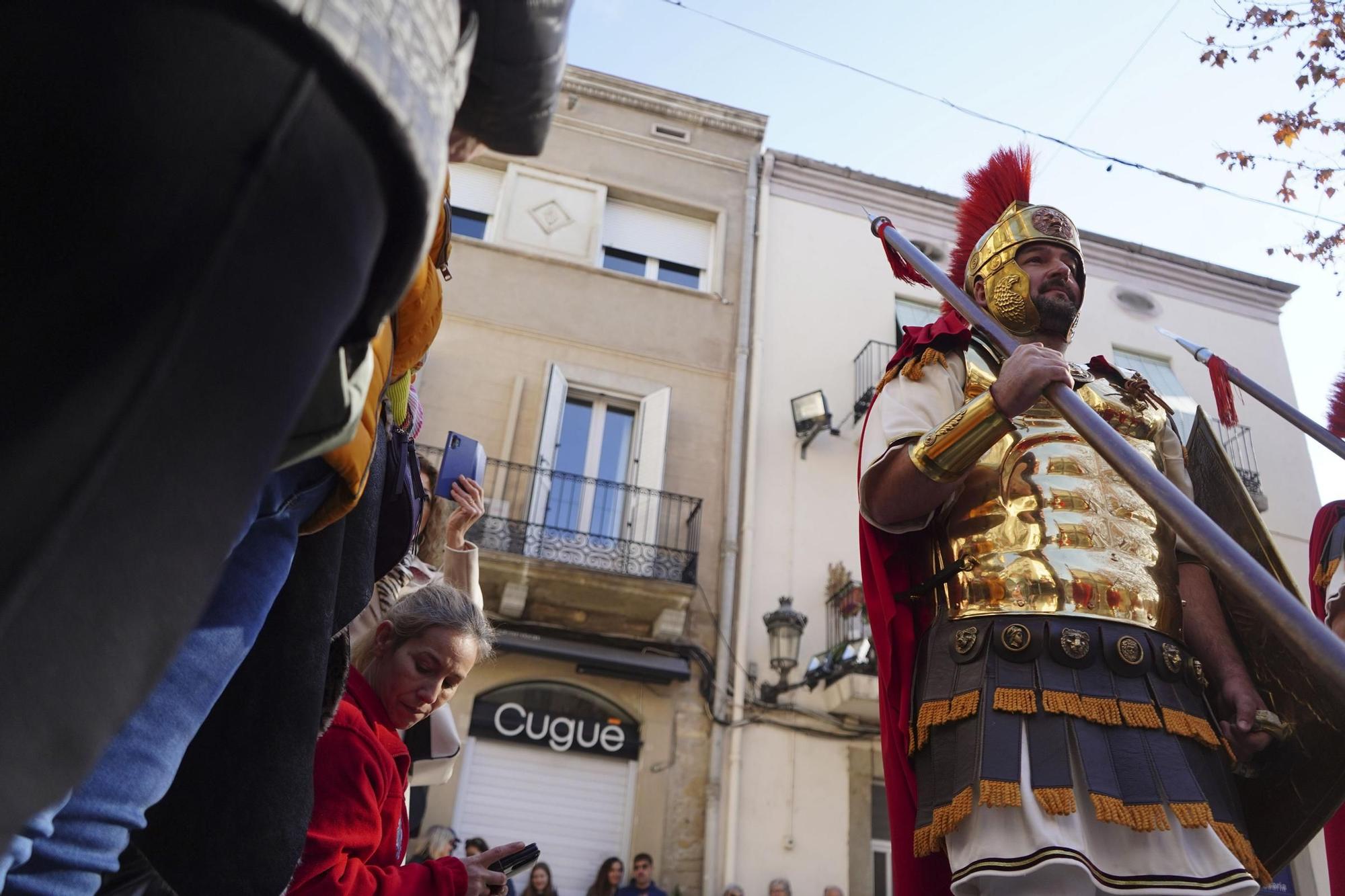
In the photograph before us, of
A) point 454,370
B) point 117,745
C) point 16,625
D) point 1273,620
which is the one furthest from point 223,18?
point 454,370

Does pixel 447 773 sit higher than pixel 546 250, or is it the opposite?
pixel 546 250

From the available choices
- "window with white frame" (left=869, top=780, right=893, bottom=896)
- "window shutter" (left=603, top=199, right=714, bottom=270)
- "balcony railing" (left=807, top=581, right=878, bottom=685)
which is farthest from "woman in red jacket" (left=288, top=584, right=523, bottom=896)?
"window shutter" (left=603, top=199, right=714, bottom=270)

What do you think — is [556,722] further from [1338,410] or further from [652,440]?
[1338,410]

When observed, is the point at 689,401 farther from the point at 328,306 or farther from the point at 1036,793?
the point at 328,306

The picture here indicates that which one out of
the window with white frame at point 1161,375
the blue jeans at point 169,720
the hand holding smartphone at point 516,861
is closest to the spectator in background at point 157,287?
the blue jeans at point 169,720

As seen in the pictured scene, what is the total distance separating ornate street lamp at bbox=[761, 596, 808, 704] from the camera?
10.1m

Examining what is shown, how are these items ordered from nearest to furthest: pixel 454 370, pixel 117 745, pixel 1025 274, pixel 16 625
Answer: pixel 16 625
pixel 117 745
pixel 1025 274
pixel 454 370

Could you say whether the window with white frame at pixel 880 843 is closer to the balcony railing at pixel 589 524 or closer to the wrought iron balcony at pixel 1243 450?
the balcony railing at pixel 589 524

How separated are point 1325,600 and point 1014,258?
71.7 inches

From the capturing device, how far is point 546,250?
12484 mm

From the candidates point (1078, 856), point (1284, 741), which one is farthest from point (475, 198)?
point (1078, 856)

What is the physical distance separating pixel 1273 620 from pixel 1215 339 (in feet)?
49.6

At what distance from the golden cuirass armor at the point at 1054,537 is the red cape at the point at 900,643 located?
15 centimetres

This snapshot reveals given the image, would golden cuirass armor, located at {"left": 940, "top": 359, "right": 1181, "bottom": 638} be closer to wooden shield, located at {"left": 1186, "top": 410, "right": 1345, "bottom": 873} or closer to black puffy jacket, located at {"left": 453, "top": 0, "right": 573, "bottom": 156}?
wooden shield, located at {"left": 1186, "top": 410, "right": 1345, "bottom": 873}
